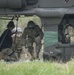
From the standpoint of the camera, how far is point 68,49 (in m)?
10.4

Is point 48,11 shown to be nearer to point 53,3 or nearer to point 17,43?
point 53,3

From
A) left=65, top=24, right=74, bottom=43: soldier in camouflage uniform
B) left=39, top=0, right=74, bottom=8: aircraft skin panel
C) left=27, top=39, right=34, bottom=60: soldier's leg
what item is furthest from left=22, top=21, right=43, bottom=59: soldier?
left=39, top=0, right=74, bottom=8: aircraft skin panel

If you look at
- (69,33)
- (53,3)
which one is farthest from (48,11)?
(69,33)

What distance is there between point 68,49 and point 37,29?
53.0 inches

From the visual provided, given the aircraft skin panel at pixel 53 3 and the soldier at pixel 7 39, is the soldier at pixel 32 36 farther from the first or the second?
the aircraft skin panel at pixel 53 3

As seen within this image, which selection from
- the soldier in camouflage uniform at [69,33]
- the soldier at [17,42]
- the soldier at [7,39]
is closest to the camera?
the soldier in camouflage uniform at [69,33]

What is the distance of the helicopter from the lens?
33.5 ft

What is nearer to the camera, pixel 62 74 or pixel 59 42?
pixel 62 74

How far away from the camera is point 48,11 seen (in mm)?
10188

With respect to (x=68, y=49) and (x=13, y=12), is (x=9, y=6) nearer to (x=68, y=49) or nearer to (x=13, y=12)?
(x=13, y=12)

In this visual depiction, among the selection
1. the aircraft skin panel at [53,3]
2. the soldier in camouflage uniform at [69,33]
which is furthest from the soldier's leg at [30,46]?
the aircraft skin panel at [53,3]

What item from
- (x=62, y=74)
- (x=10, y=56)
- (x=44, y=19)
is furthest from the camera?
(x=10, y=56)

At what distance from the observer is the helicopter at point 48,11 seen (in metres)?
10.2

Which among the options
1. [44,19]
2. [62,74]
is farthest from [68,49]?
[62,74]
